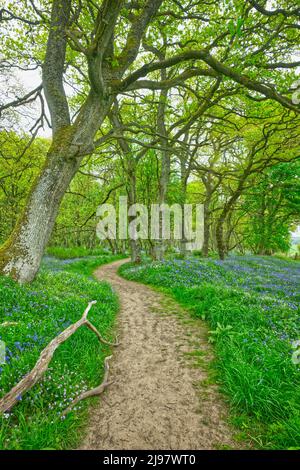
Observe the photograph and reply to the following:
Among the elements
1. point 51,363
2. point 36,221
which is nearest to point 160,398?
point 51,363

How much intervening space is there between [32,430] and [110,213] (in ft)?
79.3

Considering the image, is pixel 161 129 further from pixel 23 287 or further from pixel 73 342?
pixel 73 342

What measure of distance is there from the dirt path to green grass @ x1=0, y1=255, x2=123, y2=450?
1.19 feet

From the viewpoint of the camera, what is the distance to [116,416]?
3.26 metres

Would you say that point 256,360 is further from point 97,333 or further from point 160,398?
point 97,333

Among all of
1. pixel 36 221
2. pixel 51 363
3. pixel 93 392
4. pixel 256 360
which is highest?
pixel 36 221

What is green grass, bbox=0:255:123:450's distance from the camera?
268 cm

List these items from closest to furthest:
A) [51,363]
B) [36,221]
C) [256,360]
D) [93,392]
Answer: [93,392] → [51,363] → [256,360] → [36,221]

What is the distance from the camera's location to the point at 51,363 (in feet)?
Answer: 12.4

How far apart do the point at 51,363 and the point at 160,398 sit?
1.87 metres

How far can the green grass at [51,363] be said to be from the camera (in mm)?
2684

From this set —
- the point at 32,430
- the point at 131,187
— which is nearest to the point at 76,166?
the point at 32,430

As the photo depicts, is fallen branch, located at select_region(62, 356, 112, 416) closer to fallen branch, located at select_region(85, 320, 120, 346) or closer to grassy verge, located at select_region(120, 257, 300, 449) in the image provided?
fallen branch, located at select_region(85, 320, 120, 346)

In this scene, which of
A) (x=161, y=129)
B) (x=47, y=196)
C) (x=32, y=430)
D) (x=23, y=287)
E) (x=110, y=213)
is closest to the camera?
(x=32, y=430)
